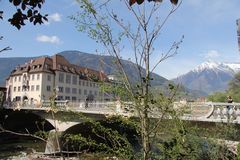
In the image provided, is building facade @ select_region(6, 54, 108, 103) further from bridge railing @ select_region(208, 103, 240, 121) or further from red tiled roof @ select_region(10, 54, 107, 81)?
bridge railing @ select_region(208, 103, 240, 121)

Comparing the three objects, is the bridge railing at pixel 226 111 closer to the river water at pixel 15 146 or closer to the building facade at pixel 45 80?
the river water at pixel 15 146

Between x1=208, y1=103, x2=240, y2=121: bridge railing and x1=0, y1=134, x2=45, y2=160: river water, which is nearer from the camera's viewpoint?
x1=208, y1=103, x2=240, y2=121: bridge railing

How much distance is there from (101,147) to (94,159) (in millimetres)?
1544

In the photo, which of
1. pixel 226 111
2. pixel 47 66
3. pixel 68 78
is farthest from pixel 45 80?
pixel 226 111

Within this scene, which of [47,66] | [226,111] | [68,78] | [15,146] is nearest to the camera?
[226,111]

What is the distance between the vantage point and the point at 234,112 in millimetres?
18094

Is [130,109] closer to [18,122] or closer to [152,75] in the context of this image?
[152,75]

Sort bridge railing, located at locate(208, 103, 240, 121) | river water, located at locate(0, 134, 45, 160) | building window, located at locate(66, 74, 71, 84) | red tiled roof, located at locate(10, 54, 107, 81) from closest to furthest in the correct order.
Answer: bridge railing, located at locate(208, 103, 240, 121), river water, located at locate(0, 134, 45, 160), red tiled roof, located at locate(10, 54, 107, 81), building window, located at locate(66, 74, 71, 84)

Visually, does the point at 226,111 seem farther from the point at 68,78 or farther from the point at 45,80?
the point at 68,78

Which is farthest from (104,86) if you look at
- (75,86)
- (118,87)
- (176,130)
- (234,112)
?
(75,86)

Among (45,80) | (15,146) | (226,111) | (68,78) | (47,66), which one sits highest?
(47,66)

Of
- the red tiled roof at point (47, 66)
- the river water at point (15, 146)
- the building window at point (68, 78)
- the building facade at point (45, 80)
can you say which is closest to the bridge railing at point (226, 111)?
the river water at point (15, 146)

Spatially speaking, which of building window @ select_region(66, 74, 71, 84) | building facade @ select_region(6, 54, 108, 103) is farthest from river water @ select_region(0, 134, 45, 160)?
building window @ select_region(66, 74, 71, 84)

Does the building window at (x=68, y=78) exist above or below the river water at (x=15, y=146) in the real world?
above
